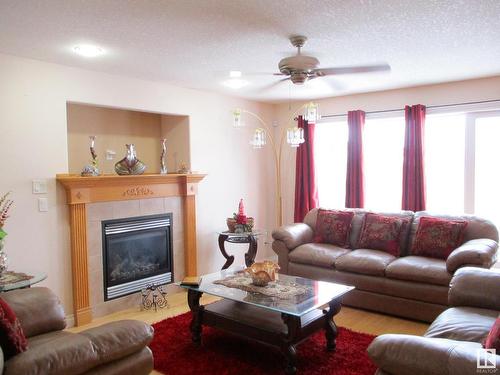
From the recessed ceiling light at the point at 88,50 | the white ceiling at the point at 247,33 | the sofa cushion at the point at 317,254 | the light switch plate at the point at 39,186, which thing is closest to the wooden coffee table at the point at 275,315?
the sofa cushion at the point at 317,254

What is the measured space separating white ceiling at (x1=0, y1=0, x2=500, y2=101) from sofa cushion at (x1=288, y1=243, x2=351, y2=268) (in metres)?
1.95

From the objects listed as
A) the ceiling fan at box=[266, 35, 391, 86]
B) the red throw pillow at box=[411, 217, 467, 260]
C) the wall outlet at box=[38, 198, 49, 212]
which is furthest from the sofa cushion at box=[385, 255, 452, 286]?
the wall outlet at box=[38, 198, 49, 212]

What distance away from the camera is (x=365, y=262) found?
3922 mm

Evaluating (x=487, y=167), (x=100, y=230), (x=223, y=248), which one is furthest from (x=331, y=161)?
(x=100, y=230)

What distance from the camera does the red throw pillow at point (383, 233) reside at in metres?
4.19

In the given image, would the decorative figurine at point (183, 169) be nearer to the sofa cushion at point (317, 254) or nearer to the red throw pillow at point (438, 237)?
the sofa cushion at point (317, 254)

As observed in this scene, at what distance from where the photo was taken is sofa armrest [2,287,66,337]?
228 centimetres

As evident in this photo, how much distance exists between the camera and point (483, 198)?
14.8ft

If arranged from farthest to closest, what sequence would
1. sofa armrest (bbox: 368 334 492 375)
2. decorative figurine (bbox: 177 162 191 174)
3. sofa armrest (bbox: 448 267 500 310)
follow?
1. decorative figurine (bbox: 177 162 191 174)
2. sofa armrest (bbox: 448 267 500 310)
3. sofa armrest (bbox: 368 334 492 375)

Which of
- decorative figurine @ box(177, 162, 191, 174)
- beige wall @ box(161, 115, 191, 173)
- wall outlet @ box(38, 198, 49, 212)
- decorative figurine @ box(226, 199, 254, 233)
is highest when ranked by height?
beige wall @ box(161, 115, 191, 173)

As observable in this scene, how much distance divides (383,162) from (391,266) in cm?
184

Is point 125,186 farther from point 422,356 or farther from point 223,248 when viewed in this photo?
point 422,356

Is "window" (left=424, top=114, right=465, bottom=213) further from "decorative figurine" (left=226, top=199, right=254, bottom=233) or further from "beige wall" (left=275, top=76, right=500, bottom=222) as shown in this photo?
"decorative figurine" (left=226, top=199, right=254, bottom=233)

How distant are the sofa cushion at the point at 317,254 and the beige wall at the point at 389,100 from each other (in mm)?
1421
